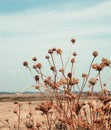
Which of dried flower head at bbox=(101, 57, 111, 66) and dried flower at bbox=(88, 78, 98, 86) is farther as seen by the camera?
dried flower head at bbox=(101, 57, 111, 66)

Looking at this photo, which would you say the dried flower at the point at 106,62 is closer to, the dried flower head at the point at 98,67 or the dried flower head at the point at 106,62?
the dried flower head at the point at 106,62

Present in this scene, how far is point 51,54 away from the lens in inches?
195

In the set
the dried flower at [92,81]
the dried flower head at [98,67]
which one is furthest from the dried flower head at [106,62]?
the dried flower at [92,81]

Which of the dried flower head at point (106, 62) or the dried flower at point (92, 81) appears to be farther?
the dried flower head at point (106, 62)

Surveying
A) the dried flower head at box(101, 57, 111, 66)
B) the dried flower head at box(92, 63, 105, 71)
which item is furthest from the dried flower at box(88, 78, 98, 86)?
the dried flower head at box(101, 57, 111, 66)

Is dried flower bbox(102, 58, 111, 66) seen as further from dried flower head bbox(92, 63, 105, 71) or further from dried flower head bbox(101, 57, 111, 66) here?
dried flower head bbox(92, 63, 105, 71)

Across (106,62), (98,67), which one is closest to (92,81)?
(98,67)

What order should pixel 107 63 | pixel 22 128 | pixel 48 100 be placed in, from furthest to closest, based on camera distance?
pixel 22 128
pixel 48 100
pixel 107 63

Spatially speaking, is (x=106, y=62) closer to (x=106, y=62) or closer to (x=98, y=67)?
(x=106, y=62)

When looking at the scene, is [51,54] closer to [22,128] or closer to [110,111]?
[110,111]

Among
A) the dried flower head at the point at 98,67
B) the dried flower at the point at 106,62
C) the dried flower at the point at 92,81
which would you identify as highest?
the dried flower at the point at 106,62

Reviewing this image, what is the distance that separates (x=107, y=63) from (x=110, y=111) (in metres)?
0.55

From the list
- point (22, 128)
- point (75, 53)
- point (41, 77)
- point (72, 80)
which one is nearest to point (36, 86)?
point (41, 77)

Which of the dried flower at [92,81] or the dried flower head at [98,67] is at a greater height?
the dried flower head at [98,67]
